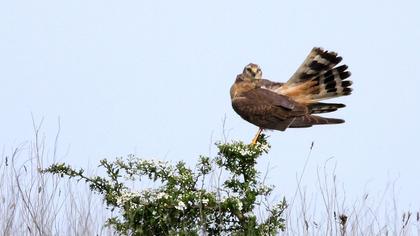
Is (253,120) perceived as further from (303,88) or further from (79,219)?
(79,219)

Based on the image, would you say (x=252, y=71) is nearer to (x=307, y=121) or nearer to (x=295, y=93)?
(x=295, y=93)

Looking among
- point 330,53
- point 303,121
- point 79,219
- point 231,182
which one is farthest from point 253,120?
point 79,219

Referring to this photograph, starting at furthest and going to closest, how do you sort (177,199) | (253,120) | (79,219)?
(253,120)
(79,219)
(177,199)

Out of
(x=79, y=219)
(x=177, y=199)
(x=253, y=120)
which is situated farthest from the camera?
(x=253, y=120)

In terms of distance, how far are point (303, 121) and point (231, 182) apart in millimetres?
1960

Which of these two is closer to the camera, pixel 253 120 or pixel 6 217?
pixel 6 217

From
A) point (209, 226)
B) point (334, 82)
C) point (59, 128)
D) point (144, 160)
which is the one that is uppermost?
point (334, 82)

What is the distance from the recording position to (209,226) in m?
6.44

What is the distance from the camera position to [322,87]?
8.41m

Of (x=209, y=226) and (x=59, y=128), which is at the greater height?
(x=59, y=128)

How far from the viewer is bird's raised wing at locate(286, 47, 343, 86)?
8.40 metres

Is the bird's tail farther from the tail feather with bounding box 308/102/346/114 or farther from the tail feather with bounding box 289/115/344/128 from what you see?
the tail feather with bounding box 289/115/344/128

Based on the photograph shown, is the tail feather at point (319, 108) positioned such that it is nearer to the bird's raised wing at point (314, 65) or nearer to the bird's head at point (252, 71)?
the bird's raised wing at point (314, 65)

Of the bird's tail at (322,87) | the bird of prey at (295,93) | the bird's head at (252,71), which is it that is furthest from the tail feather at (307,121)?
the bird's head at (252,71)
